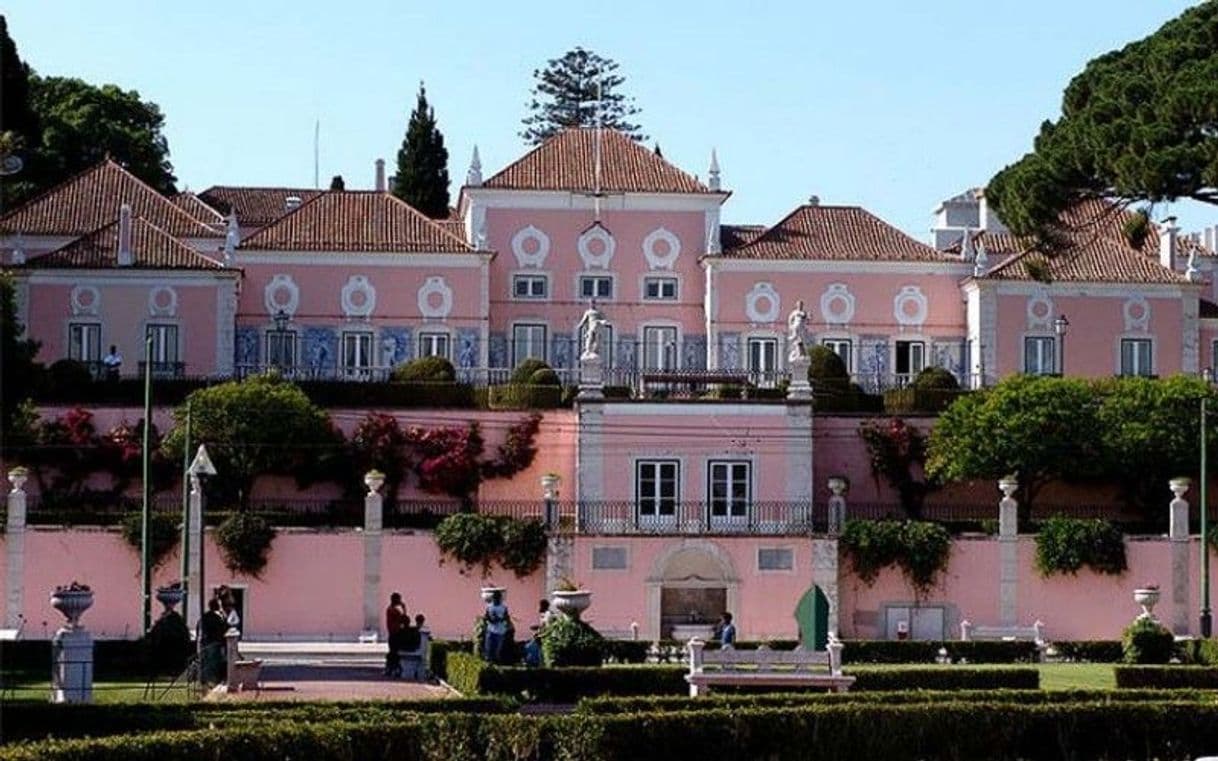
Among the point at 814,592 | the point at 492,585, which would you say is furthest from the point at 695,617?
the point at 814,592

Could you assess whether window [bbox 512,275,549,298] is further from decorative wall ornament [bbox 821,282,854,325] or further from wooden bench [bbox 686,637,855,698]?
wooden bench [bbox 686,637,855,698]

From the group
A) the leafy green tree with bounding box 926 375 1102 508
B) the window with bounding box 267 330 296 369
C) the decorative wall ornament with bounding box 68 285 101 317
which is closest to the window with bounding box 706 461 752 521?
the leafy green tree with bounding box 926 375 1102 508

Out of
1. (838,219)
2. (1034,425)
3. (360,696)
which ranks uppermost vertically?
(838,219)

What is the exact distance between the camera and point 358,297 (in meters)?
61.3

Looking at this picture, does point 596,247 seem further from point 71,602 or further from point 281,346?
point 71,602

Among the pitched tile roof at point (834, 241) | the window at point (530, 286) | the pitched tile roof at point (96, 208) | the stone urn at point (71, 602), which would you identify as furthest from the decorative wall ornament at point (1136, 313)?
the stone urn at point (71, 602)

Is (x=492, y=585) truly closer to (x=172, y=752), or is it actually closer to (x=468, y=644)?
(x=468, y=644)

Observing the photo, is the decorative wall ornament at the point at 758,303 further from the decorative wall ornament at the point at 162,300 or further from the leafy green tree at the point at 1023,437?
the decorative wall ornament at the point at 162,300

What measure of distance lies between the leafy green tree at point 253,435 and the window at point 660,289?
482 inches

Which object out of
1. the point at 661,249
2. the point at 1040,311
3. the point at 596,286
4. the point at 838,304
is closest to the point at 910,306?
the point at 838,304

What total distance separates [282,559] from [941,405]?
1563 centimetres

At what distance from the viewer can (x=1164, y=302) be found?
61.1m

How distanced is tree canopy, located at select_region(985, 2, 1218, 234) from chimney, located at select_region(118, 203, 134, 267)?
24911mm

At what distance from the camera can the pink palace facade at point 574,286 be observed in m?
58.8
